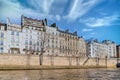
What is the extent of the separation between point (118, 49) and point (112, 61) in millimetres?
78939

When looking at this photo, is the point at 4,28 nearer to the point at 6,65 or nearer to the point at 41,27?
the point at 41,27

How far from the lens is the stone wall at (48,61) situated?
51572mm

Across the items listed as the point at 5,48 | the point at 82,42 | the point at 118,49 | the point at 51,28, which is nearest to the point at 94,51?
the point at 82,42

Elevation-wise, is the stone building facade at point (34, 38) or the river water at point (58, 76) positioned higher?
the stone building facade at point (34, 38)

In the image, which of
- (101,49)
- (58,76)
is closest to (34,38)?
(58,76)

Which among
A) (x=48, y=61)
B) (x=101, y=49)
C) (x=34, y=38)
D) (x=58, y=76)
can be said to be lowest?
Answer: (x=58, y=76)

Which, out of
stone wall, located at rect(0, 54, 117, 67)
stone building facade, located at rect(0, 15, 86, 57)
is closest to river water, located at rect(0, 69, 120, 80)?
stone wall, located at rect(0, 54, 117, 67)

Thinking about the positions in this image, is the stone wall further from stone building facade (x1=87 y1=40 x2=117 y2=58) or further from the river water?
stone building facade (x1=87 y1=40 x2=117 y2=58)

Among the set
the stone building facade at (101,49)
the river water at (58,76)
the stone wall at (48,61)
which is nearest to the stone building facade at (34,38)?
the stone wall at (48,61)

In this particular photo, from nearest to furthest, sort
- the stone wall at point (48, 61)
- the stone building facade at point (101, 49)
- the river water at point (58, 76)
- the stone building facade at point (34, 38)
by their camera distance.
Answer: the river water at point (58, 76) → the stone wall at point (48, 61) → the stone building facade at point (34, 38) → the stone building facade at point (101, 49)

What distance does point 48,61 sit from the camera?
59438mm

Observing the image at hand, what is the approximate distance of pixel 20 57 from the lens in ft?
177

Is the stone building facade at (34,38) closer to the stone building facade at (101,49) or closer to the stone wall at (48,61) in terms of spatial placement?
the stone wall at (48,61)

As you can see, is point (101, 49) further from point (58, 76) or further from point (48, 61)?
point (58, 76)
